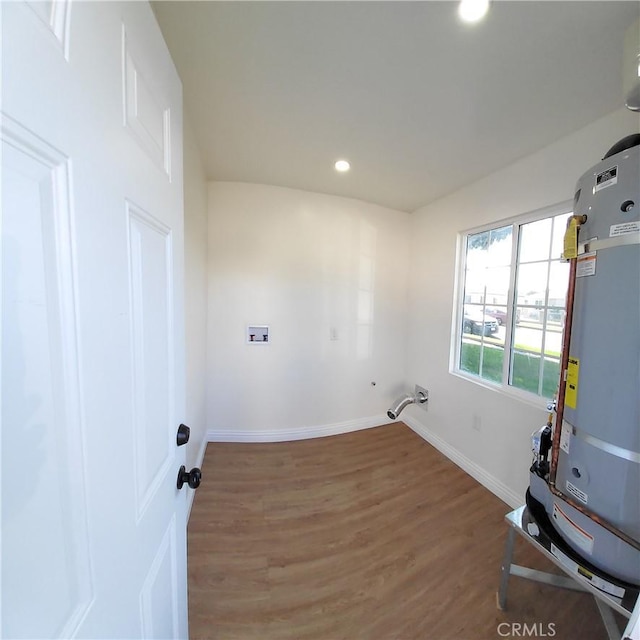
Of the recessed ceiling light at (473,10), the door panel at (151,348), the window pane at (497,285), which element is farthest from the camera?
the window pane at (497,285)

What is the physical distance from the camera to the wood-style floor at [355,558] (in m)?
1.15

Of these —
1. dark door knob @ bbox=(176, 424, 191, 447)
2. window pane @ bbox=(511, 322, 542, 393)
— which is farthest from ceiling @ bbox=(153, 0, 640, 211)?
dark door knob @ bbox=(176, 424, 191, 447)

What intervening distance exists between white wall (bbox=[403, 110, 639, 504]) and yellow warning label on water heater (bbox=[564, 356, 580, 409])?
88cm

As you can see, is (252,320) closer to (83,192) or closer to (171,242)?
(171,242)

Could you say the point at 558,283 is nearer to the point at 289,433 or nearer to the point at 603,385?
the point at 603,385

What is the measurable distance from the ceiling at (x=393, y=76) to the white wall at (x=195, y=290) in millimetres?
245

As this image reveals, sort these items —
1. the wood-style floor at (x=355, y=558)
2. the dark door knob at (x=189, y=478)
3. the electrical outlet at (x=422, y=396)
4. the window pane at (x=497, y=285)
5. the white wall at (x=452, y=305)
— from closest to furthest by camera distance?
the dark door knob at (x=189, y=478) < the wood-style floor at (x=355, y=558) < the white wall at (x=452, y=305) < the window pane at (x=497, y=285) < the electrical outlet at (x=422, y=396)

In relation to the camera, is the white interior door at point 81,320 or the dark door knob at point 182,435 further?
the dark door knob at point 182,435

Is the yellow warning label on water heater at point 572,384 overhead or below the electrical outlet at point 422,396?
overhead

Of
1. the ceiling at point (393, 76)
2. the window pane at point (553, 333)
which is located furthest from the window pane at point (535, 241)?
the ceiling at point (393, 76)

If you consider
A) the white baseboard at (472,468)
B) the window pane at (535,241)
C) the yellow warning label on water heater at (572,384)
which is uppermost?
the window pane at (535,241)

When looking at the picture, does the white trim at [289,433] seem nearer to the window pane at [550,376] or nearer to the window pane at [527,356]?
the window pane at [527,356]

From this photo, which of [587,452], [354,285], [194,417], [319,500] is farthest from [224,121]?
[319,500]

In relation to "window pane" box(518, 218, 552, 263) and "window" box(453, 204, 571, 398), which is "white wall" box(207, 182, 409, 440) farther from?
"window pane" box(518, 218, 552, 263)
